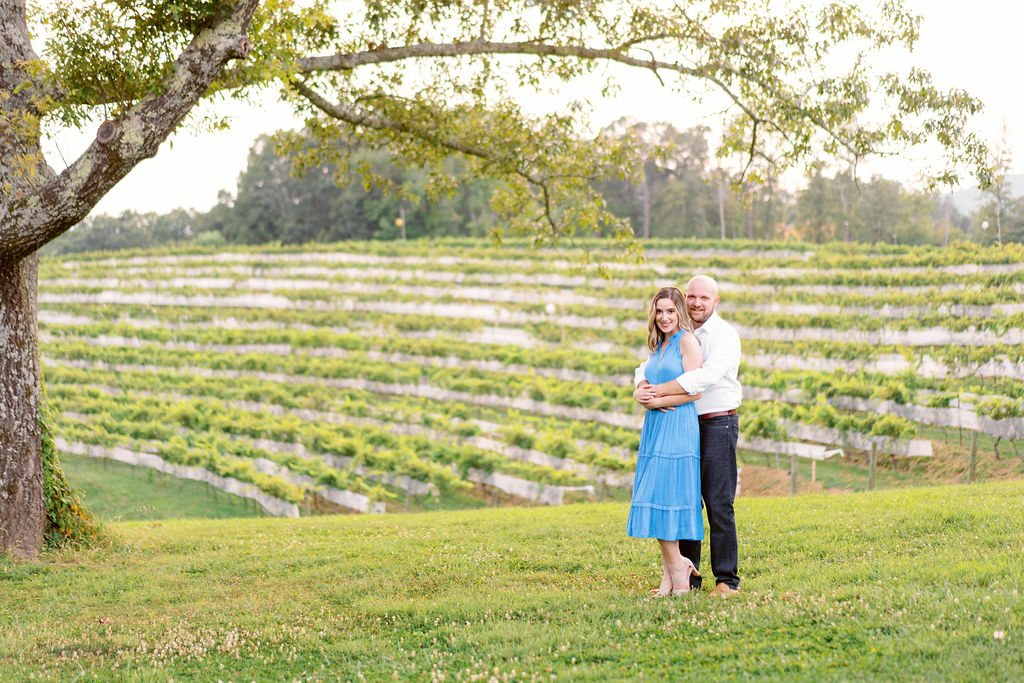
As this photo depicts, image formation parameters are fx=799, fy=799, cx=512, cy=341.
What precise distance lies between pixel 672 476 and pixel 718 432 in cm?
43

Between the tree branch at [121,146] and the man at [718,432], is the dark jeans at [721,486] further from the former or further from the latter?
the tree branch at [121,146]

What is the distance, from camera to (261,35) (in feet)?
24.7

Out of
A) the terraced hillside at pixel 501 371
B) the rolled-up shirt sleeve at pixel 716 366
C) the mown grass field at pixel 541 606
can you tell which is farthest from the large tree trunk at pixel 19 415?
the rolled-up shirt sleeve at pixel 716 366

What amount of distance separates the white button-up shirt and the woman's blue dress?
0.15m

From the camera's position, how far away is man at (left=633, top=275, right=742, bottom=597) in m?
5.24

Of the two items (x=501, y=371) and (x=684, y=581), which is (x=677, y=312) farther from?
(x=501, y=371)

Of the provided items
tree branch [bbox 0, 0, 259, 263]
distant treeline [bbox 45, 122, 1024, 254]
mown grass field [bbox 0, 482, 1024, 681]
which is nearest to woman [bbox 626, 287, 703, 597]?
mown grass field [bbox 0, 482, 1024, 681]

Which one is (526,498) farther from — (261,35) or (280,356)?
(280,356)

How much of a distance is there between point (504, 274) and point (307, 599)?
2851cm

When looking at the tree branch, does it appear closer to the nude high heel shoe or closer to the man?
the man

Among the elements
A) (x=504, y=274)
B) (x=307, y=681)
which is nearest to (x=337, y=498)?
(x=307, y=681)

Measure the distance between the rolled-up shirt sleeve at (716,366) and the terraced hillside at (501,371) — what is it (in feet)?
15.9

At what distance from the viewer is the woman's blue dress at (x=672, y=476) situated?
520 centimetres

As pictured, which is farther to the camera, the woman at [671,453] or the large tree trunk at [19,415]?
the large tree trunk at [19,415]
